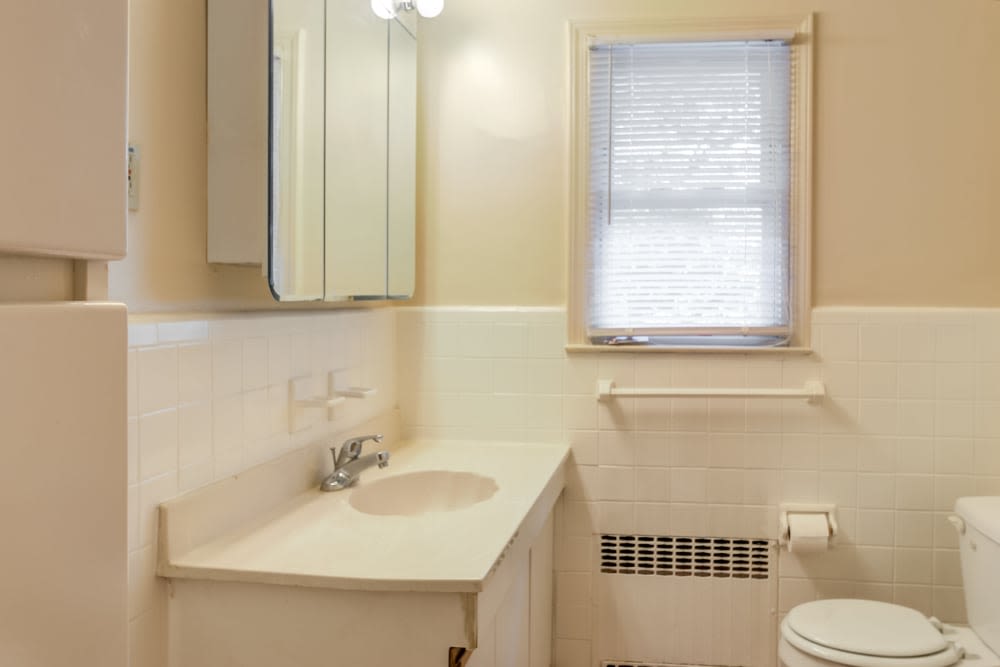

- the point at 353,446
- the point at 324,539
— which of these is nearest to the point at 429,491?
the point at 353,446

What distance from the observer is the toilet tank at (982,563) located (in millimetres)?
2109

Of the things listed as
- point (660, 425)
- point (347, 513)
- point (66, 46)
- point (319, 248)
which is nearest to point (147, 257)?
point (319, 248)

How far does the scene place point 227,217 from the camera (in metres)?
1.56

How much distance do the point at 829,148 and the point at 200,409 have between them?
6.22 ft

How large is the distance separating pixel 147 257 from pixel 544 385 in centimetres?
142

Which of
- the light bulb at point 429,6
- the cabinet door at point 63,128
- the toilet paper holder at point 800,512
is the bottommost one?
the toilet paper holder at point 800,512

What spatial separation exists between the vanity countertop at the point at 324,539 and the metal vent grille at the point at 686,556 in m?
0.70

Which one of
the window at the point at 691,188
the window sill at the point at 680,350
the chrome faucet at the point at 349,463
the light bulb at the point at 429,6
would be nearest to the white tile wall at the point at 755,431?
the window sill at the point at 680,350

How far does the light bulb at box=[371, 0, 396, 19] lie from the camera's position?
2.14 m

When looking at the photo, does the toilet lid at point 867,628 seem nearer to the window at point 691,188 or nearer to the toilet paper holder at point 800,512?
the toilet paper holder at point 800,512

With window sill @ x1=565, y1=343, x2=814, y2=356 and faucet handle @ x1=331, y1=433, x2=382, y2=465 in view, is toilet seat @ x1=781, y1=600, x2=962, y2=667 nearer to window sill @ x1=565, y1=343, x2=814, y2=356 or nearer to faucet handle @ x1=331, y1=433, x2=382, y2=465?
window sill @ x1=565, y1=343, x2=814, y2=356

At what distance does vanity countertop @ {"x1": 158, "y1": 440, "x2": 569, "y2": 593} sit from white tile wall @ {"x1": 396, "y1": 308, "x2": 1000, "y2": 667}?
630mm

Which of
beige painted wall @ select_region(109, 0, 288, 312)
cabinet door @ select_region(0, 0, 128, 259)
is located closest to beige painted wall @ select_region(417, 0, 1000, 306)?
beige painted wall @ select_region(109, 0, 288, 312)

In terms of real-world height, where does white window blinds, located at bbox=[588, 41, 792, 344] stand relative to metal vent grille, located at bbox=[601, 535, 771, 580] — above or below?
above
